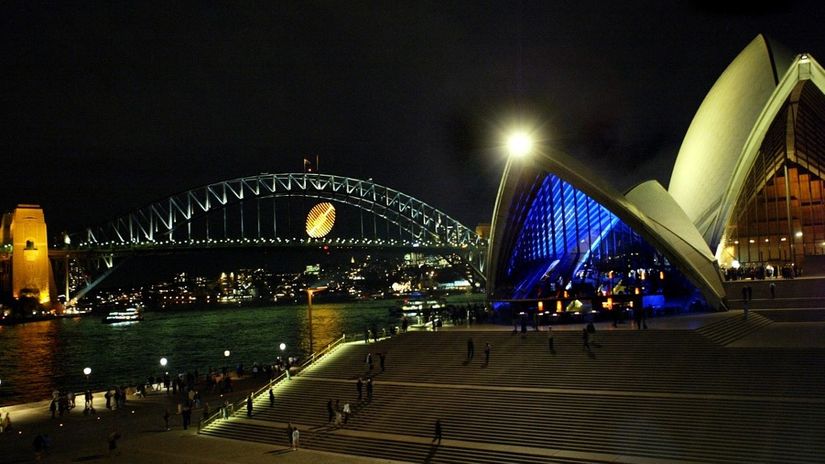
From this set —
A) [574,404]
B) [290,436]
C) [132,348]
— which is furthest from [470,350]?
[132,348]

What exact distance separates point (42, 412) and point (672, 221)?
18.4 meters

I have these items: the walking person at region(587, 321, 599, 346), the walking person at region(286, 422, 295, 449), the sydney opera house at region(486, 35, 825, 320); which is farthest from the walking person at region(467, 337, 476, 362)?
the sydney opera house at region(486, 35, 825, 320)

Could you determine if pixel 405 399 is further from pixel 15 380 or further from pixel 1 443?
pixel 15 380

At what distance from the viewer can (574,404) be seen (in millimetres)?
13719

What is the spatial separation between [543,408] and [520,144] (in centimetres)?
1208

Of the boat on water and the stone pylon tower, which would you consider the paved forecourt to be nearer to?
the boat on water

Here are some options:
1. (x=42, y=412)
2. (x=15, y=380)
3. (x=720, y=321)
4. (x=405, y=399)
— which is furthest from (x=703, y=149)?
(x=15, y=380)

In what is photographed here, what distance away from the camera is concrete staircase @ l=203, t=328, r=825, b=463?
11914 mm

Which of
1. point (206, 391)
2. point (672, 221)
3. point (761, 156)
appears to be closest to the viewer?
point (206, 391)

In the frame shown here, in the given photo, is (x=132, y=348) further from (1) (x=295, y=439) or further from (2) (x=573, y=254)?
(1) (x=295, y=439)

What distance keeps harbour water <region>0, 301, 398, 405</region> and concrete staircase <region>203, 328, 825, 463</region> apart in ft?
19.2

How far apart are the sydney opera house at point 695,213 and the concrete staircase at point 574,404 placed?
584 centimetres

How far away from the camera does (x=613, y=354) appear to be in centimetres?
1583

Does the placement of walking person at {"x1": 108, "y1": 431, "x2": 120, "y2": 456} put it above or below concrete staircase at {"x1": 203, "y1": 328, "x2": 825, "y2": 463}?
below
